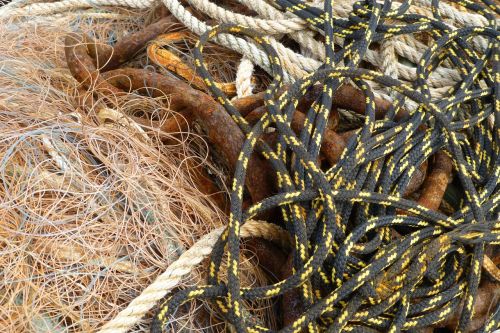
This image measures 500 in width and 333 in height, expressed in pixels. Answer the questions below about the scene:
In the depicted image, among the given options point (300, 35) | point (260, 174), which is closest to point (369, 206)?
point (260, 174)

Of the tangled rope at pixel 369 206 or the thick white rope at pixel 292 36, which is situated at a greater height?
the thick white rope at pixel 292 36

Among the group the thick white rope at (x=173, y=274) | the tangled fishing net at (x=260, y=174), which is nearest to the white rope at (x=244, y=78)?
the tangled fishing net at (x=260, y=174)

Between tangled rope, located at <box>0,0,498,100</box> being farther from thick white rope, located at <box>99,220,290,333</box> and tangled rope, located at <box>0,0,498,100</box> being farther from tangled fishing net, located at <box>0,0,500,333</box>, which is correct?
thick white rope, located at <box>99,220,290,333</box>

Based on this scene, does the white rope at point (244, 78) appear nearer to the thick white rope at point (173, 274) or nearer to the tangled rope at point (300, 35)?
the tangled rope at point (300, 35)

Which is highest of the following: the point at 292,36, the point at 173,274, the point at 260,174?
the point at 292,36

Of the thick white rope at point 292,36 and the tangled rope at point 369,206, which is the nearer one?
the tangled rope at point 369,206

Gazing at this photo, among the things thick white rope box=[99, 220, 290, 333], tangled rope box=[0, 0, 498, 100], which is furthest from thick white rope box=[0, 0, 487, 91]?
thick white rope box=[99, 220, 290, 333]

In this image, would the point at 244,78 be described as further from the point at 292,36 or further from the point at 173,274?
the point at 173,274
